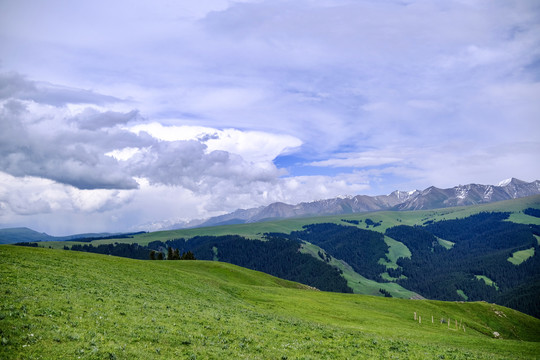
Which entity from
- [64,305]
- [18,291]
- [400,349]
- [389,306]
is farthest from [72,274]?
[389,306]

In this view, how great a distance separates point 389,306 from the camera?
7838cm

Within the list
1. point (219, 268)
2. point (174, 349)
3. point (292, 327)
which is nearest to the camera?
point (174, 349)

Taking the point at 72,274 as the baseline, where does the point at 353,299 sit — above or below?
below

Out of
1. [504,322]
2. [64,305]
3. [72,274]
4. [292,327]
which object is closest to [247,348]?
[292,327]

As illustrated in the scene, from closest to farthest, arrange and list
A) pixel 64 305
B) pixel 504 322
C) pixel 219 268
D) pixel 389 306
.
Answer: pixel 64 305
pixel 389 306
pixel 504 322
pixel 219 268

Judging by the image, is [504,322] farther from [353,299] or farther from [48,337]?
[48,337]

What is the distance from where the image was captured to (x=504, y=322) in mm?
92250

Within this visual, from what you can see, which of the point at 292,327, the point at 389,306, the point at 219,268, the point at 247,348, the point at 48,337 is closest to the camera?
the point at 48,337

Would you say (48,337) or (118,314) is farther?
(118,314)

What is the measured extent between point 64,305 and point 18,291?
15.8 feet

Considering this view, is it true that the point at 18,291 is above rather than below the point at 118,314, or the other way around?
above

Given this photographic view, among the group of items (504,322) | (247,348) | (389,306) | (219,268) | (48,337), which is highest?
(48,337)

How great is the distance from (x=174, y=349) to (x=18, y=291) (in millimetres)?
16004

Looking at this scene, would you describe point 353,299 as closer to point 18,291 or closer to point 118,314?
point 118,314
